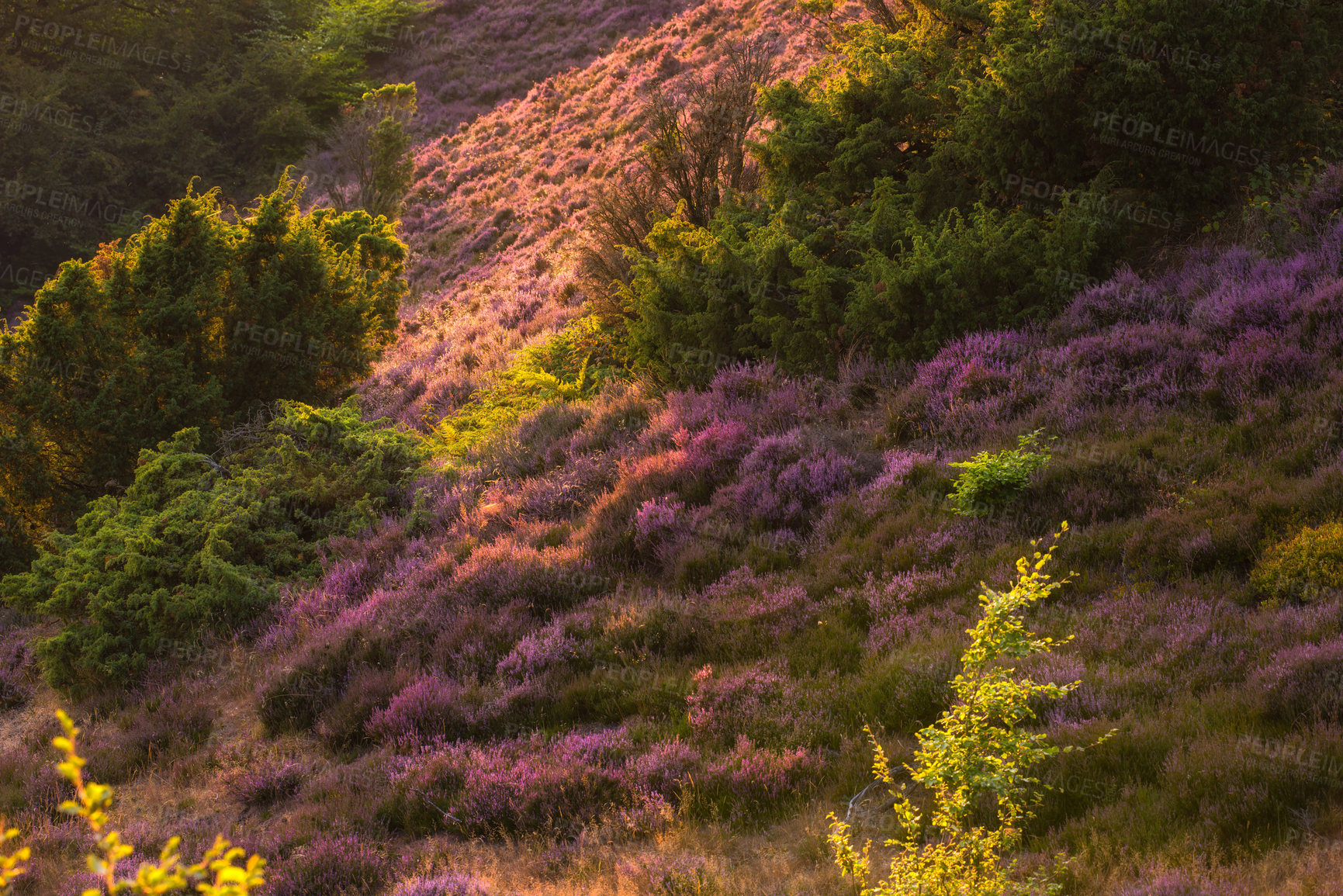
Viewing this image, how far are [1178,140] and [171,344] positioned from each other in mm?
11742

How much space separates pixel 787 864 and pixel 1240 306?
204 inches

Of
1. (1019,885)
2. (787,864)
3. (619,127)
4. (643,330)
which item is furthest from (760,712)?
(619,127)

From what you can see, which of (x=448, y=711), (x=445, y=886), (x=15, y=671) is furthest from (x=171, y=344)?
(x=445, y=886)

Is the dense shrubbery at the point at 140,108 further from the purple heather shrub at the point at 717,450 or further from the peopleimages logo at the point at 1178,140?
the peopleimages logo at the point at 1178,140

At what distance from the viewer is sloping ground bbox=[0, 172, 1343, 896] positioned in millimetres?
3666

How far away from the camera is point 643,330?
9.48m

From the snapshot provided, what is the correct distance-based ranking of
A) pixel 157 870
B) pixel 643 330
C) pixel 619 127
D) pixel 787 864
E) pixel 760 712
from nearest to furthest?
pixel 157 870, pixel 787 864, pixel 760 712, pixel 643 330, pixel 619 127

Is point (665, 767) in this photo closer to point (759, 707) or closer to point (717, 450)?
point (759, 707)

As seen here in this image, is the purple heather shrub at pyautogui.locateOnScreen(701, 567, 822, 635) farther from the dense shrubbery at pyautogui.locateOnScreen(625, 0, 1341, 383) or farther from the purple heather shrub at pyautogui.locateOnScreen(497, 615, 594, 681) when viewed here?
the dense shrubbery at pyautogui.locateOnScreen(625, 0, 1341, 383)

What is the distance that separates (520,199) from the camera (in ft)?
77.8

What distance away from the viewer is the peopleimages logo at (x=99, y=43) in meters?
30.5

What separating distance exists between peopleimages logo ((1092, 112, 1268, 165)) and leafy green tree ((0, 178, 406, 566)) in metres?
10.3

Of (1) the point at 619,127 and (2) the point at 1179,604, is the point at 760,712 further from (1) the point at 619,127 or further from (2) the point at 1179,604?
(1) the point at 619,127

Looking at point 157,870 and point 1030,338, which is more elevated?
point 157,870
